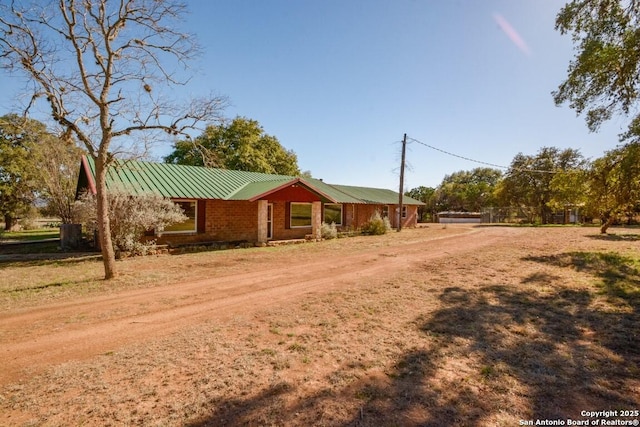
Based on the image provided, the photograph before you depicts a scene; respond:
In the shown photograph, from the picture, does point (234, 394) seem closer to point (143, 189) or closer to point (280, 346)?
point (280, 346)

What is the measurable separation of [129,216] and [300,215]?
9.98 meters

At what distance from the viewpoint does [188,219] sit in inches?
623

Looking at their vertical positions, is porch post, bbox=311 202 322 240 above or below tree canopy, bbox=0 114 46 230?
below

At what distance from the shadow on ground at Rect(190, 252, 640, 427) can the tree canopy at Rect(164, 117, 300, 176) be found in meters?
30.5

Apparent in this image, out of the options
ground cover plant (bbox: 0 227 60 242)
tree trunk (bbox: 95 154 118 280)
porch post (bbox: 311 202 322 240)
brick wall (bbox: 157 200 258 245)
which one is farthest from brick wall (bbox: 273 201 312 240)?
ground cover plant (bbox: 0 227 60 242)

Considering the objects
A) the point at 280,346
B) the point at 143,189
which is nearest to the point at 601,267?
the point at 280,346

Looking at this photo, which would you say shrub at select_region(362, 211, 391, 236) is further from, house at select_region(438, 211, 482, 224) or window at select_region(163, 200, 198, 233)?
house at select_region(438, 211, 482, 224)

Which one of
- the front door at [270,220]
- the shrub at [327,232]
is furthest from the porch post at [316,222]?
the front door at [270,220]

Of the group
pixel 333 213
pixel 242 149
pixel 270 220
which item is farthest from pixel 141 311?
pixel 242 149

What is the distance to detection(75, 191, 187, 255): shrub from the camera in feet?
41.0

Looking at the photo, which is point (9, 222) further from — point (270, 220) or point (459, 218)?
point (459, 218)

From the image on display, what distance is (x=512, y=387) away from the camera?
3617 mm

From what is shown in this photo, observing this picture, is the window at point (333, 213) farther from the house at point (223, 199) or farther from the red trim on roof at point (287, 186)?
the red trim on roof at point (287, 186)

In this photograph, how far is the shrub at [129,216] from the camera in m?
12.5
